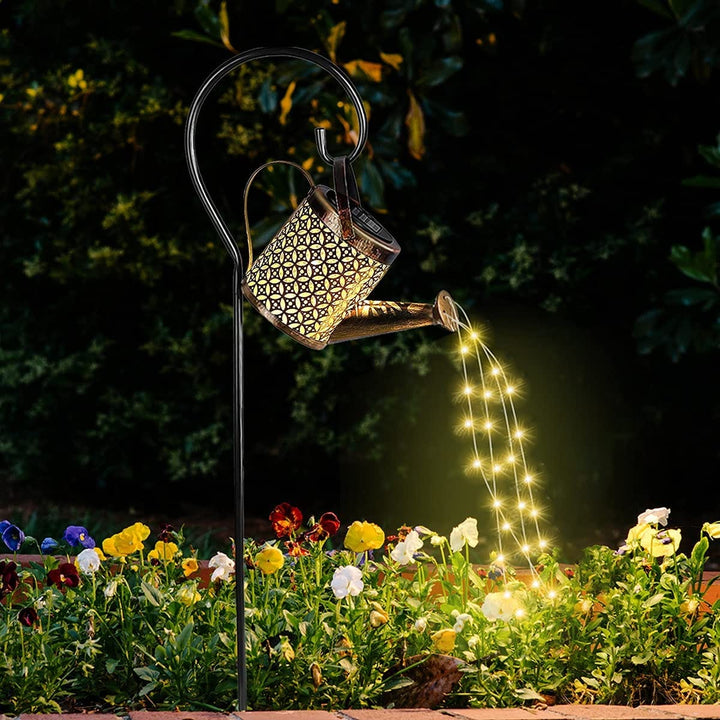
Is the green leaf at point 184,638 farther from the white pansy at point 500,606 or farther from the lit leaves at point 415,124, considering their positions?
the lit leaves at point 415,124

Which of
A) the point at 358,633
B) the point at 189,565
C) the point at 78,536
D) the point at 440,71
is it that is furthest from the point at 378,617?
the point at 440,71

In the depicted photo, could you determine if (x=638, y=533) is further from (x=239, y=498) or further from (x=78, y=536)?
(x=78, y=536)

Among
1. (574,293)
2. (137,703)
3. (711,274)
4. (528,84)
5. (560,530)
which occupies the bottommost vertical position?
(137,703)

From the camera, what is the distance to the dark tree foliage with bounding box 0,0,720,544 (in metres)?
5.52

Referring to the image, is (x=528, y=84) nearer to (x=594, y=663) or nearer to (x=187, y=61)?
(x=187, y=61)

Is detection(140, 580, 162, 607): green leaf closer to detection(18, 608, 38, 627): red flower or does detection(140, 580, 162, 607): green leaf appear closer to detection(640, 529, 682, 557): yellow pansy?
detection(18, 608, 38, 627): red flower

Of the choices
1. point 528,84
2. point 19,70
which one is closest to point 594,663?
point 528,84

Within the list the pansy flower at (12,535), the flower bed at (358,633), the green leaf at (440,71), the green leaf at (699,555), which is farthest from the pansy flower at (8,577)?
the green leaf at (440,71)

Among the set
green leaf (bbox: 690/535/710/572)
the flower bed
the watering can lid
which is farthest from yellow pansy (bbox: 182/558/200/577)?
green leaf (bbox: 690/535/710/572)

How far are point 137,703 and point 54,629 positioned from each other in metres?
0.29

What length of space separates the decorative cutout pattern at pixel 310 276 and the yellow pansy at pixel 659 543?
1.03 m

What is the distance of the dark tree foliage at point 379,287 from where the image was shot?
18.1 feet

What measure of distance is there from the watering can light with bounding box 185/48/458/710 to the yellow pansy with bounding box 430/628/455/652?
0.46m

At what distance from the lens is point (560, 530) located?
587cm
